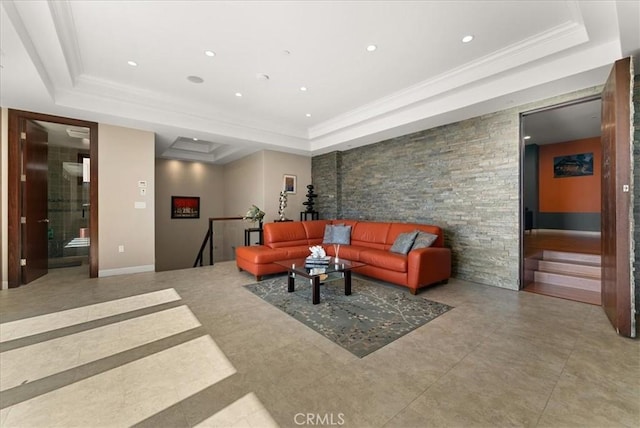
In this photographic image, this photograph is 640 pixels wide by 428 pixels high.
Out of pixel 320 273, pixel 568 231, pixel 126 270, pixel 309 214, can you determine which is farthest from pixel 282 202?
pixel 568 231

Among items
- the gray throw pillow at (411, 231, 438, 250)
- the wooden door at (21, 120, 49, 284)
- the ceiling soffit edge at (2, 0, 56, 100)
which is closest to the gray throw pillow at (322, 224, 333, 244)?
the gray throw pillow at (411, 231, 438, 250)

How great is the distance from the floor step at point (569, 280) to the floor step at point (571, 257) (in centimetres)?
43

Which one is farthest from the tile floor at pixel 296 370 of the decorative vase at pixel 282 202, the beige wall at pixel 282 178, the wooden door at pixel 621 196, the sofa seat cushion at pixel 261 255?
the beige wall at pixel 282 178

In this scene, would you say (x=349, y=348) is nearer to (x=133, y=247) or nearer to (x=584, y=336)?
(x=584, y=336)

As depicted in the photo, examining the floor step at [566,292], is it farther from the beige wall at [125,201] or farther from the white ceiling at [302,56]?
the beige wall at [125,201]

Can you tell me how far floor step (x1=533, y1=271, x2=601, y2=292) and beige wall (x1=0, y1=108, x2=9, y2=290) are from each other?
8.30 m

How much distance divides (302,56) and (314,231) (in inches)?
140

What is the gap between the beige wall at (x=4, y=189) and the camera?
412 centimetres

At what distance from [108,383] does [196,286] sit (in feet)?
7.70

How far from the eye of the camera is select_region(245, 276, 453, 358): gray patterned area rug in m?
2.49

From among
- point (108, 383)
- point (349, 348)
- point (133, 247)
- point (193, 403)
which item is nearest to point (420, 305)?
point (349, 348)

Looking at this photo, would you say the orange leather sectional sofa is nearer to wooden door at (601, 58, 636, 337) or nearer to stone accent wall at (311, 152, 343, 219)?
stone accent wall at (311, 152, 343, 219)

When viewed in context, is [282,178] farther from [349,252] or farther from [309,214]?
[349,252]

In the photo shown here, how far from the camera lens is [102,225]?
4.75m
